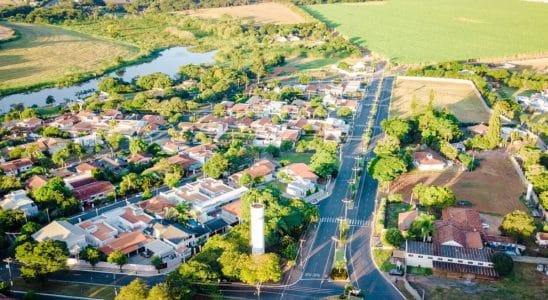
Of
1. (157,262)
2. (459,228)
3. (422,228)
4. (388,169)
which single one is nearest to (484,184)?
(388,169)

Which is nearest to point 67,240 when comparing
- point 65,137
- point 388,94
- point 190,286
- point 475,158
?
point 190,286

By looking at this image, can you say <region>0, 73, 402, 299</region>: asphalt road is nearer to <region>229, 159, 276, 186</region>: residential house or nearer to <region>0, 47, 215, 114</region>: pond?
<region>229, 159, 276, 186</region>: residential house

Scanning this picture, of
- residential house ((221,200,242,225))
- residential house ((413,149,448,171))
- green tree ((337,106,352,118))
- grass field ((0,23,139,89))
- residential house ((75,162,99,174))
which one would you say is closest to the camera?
residential house ((221,200,242,225))

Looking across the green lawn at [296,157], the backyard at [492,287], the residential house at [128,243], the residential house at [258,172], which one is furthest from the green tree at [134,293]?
the green lawn at [296,157]

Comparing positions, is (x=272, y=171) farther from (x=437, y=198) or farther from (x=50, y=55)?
(x=50, y=55)

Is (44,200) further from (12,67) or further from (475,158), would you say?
(12,67)

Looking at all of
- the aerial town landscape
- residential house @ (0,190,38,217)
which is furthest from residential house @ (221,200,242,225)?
residential house @ (0,190,38,217)
